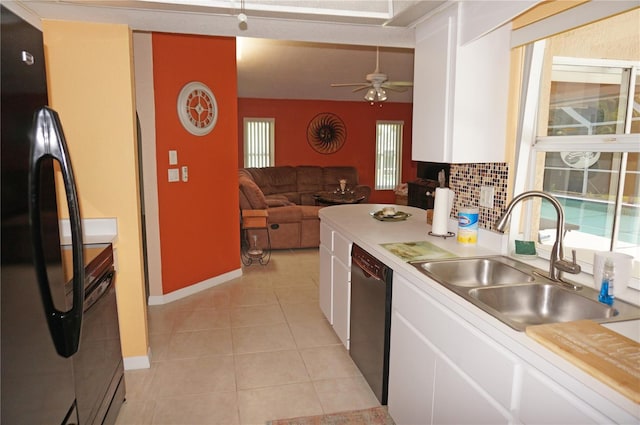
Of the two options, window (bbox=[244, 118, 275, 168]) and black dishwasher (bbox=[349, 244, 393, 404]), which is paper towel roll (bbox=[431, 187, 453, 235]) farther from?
window (bbox=[244, 118, 275, 168])

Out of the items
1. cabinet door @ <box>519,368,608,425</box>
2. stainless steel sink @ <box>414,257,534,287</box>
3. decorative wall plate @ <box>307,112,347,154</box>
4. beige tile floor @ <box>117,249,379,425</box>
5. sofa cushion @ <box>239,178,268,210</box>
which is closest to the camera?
cabinet door @ <box>519,368,608,425</box>

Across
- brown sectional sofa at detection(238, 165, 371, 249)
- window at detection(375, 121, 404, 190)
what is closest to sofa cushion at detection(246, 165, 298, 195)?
brown sectional sofa at detection(238, 165, 371, 249)

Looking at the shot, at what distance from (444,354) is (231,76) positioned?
374 centimetres

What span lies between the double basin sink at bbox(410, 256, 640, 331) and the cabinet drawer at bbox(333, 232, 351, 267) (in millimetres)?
823

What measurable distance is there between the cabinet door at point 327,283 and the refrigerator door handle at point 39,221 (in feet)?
7.15

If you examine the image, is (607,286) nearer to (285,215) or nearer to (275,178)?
(285,215)

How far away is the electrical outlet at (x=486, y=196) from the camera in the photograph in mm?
2344

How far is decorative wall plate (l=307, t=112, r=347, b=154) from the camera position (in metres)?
8.88

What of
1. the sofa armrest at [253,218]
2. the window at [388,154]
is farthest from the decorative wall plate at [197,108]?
the window at [388,154]

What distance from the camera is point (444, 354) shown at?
65.1 inches

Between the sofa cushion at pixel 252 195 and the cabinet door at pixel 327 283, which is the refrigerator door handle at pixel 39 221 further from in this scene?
the sofa cushion at pixel 252 195

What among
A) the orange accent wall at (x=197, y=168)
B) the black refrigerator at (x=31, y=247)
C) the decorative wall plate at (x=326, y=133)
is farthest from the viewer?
the decorative wall plate at (x=326, y=133)

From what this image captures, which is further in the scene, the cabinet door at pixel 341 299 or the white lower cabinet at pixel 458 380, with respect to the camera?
the cabinet door at pixel 341 299

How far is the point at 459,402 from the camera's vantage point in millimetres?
1542
